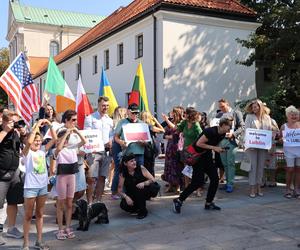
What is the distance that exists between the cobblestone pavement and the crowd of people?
0.23 metres

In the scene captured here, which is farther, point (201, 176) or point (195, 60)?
point (195, 60)

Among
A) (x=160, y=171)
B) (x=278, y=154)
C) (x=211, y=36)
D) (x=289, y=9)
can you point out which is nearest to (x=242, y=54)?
(x=211, y=36)

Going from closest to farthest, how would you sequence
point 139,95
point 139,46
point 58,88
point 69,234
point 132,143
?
point 69,234 → point 132,143 → point 58,88 → point 139,95 → point 139,46

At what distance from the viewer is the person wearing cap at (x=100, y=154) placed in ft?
22.9

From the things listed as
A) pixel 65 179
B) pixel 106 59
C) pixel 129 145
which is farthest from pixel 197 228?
pixel 106 59

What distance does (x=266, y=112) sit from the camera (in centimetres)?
809

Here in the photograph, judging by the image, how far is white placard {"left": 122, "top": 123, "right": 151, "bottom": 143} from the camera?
7288 mm

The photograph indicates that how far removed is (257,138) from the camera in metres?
7.76

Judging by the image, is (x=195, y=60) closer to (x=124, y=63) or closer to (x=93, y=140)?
(x=124, y=63)

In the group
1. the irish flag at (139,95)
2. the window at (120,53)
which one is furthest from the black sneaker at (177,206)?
the window at (120,53)

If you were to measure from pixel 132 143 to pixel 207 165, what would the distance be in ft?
4.61

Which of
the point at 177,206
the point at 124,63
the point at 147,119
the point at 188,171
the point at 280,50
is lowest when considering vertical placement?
the point at 177,206

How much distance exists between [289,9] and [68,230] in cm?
1391

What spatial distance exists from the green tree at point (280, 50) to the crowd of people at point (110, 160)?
9.18m
